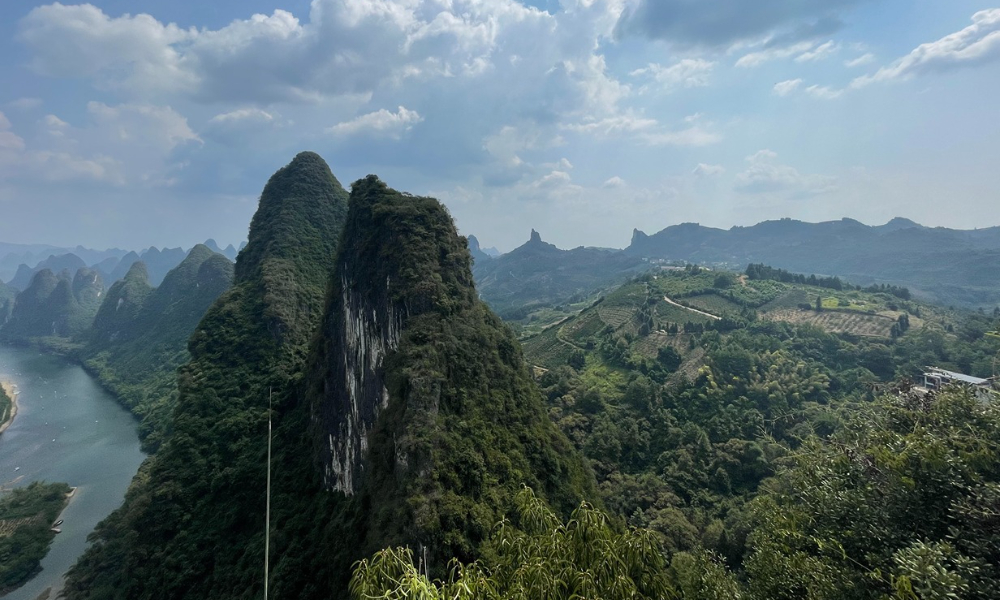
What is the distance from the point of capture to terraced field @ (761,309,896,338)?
56809 mm

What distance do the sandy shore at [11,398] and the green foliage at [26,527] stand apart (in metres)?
32.8

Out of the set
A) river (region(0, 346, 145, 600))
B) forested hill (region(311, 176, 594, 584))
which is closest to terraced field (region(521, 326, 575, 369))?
forested hill (region(311, 176, 594, 584))

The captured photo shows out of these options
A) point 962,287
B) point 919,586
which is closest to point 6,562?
point 919,586

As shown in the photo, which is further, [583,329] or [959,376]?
[583,329]

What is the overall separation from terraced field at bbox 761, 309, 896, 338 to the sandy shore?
120593 mm

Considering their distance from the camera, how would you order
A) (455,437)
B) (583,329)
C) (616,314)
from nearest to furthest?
1. (455,437)
2. (583,329)
3. (616,314)

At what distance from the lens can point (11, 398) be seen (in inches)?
2879

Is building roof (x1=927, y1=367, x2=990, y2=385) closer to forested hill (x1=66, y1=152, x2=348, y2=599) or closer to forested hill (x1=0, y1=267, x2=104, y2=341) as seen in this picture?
forested hill (x1=66, y1=152, x2=348, y2=599)

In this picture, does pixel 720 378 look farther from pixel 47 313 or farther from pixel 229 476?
→ pixel 47 313

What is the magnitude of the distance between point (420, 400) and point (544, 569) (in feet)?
47.1

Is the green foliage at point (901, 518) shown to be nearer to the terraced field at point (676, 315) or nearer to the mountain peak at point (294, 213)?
the mountain peak at point (294, 213)

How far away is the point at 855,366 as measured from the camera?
159ft

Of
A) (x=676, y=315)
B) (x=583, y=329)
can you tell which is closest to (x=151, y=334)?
(x=583, y=329)

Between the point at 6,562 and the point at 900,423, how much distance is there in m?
55.6
